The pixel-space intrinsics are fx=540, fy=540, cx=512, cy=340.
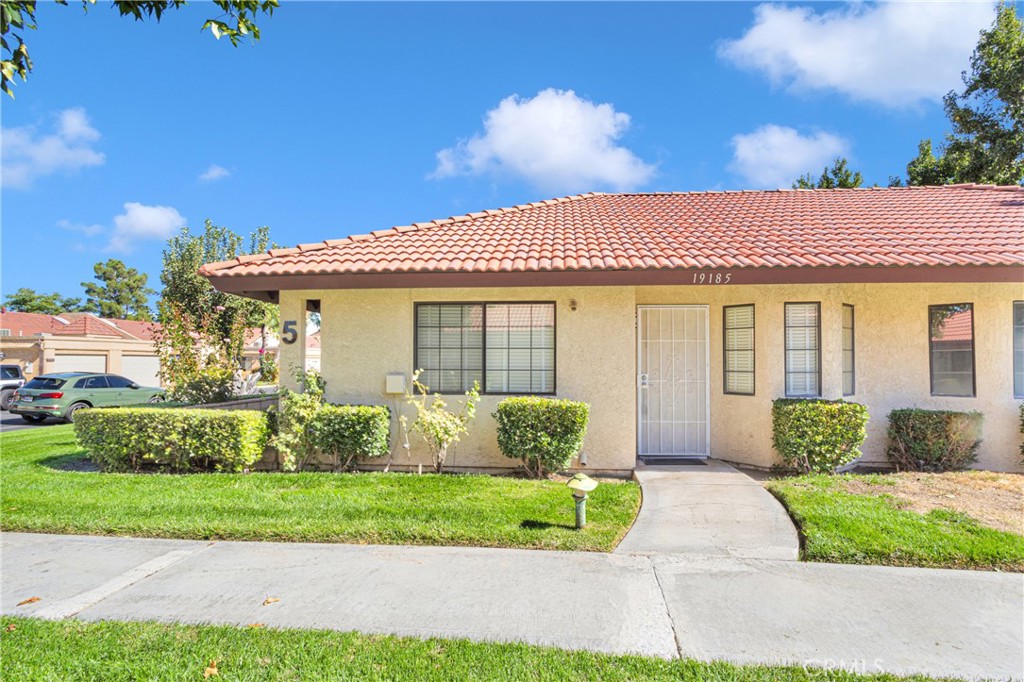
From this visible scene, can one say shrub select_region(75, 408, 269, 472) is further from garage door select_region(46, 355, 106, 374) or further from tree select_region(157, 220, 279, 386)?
garage door select_region(46, 355, 106, 374)

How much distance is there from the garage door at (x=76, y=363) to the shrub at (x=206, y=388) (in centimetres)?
2789

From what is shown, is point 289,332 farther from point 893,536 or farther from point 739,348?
point 893,536

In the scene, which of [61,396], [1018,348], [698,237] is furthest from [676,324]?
[61,396]

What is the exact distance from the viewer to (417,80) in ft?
39.5

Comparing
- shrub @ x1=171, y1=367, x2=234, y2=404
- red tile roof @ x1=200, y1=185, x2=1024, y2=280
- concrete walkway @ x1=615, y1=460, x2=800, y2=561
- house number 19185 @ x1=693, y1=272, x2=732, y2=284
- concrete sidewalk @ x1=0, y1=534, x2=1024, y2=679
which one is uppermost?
red tile roof @ x1=200, y1=185, x2=1024, y2=280

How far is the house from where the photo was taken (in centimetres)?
759

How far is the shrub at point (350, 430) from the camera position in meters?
7.60

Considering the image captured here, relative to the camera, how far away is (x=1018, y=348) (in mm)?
8102

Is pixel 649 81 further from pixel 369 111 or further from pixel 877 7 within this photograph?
pixel 369 111

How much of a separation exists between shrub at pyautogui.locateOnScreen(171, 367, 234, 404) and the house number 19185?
948 centimetres

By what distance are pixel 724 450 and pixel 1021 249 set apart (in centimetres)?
490

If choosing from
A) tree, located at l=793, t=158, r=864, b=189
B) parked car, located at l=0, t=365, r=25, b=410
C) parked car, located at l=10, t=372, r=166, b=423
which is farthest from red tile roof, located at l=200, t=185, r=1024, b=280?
parked car, located at l=0, t=365, r=25, b=410

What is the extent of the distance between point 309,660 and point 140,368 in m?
39.8

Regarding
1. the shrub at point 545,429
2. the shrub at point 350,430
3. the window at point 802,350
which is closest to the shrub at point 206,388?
the shrub at point 350,430
